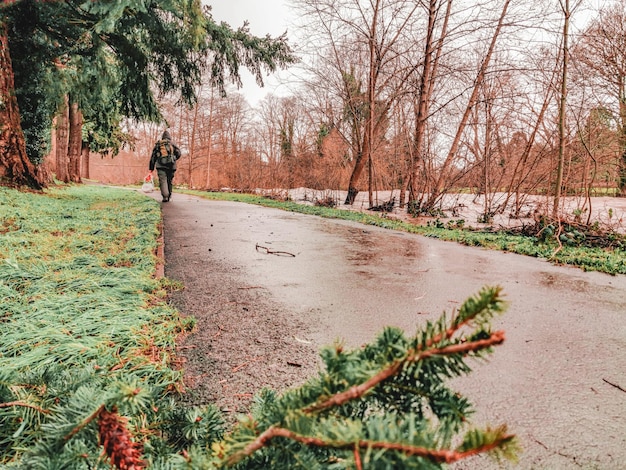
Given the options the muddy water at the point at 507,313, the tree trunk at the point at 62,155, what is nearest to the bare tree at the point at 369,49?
the muddy water at the point at 507,313

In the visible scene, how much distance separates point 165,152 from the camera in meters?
10.4

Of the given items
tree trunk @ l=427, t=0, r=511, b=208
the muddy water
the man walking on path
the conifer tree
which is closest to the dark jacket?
the man walking on path

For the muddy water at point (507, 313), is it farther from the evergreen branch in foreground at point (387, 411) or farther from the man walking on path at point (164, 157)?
the man walking on path at point (164, 157)

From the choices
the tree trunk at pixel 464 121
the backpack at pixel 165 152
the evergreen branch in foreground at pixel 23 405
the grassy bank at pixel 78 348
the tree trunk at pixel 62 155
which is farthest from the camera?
the tree trunk at pixel 62 155

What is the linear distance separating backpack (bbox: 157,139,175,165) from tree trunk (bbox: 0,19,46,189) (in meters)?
3.15

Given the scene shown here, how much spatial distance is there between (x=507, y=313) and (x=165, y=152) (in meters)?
10.2

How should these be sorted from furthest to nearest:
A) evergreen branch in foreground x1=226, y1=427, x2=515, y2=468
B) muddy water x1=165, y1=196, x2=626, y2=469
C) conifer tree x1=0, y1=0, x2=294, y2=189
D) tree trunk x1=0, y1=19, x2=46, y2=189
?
conifer tree x1=0, y1=0, x2=294, y2=189, tree trunk x1=0, y1=19, x2=46, y2=189, muddy water x1=165, y1=196, x2=626, y2=469, evergreen branch in foreground x1=226, y1=427, x2=515, y2=468

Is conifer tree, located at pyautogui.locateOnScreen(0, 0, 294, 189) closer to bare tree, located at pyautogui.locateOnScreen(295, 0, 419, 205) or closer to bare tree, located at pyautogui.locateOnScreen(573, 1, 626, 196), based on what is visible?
bare tree, located at pyautogui.locateOnScreen(295, 0, 419, 205)

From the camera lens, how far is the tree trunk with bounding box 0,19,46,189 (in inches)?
303

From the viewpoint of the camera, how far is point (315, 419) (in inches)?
19.6

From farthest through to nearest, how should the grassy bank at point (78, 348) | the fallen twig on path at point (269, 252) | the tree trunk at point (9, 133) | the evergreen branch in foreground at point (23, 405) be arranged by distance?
the tree trunk at point (9, 133) → the fallen twig on path at point (269, 252) → the evergreen branch in foreground at point (23, 405) → the grassy bank at point (78, 348)

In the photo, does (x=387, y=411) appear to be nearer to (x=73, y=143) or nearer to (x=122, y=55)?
(x=122, y=55)

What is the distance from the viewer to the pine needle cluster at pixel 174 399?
1.50ft

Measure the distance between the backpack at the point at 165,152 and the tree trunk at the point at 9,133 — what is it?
10.3 ft
